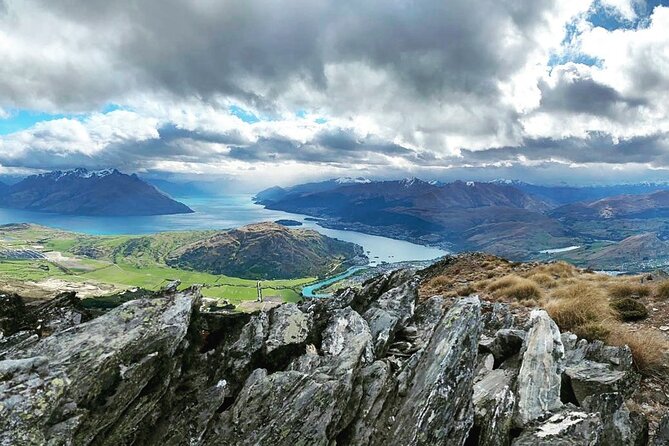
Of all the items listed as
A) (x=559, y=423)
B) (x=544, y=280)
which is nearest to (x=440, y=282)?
(x=544, y=280)

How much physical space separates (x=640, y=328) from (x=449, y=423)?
52.5ft

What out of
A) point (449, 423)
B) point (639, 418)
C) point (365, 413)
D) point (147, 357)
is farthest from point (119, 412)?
point (639, 418)

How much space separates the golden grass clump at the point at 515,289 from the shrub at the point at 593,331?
6.57m

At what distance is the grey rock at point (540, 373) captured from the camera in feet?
41.6

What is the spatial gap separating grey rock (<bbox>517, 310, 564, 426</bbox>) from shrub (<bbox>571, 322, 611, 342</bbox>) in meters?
3.89

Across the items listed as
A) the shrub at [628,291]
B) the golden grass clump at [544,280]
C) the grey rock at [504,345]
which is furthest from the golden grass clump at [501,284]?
the grey rock at [504,345]

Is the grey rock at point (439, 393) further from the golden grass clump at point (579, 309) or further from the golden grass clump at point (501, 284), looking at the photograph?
the golden grass clump at point (501, 284)

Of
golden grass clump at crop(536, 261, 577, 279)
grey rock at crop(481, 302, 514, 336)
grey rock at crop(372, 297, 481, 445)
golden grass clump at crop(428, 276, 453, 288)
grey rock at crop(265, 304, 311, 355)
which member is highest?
grey rock at crop(265, 304, 311, 355)

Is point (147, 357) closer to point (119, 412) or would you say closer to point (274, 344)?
point (119, 412)

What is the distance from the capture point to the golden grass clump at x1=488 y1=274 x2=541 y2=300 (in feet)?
87.2

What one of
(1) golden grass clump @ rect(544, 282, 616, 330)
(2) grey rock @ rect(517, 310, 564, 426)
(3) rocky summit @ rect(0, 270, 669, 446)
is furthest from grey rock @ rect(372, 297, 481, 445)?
(1) golden grass clump @ rect(544, 282, 616, 330)

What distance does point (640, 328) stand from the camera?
66.6 ft

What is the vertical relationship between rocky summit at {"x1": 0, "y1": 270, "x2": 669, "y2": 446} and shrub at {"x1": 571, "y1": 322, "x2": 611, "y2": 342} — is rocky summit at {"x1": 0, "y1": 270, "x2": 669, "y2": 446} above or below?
above

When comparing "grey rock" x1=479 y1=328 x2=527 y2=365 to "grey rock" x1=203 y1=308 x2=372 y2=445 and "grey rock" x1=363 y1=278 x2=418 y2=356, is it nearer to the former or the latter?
"grey rock" x1=363 y1=278 x2=418 y2=356
